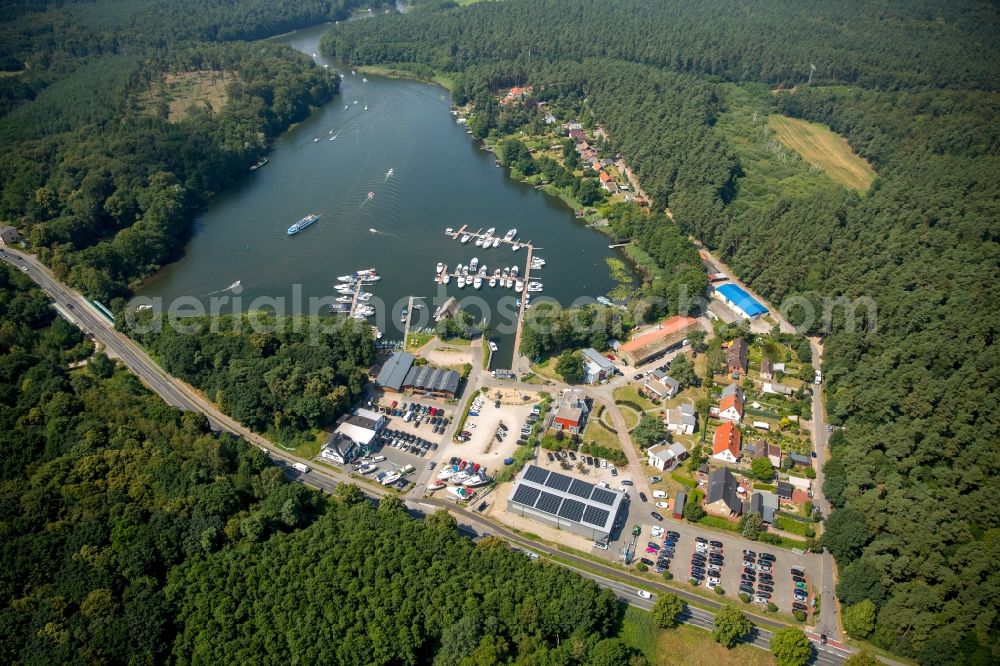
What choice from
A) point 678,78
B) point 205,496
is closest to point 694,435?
point 205,496

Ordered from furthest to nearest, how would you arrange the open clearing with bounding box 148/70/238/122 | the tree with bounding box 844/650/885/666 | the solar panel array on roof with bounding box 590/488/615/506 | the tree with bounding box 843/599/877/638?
the open clearing with bounding box 148/70/238/122 < the solar panel array on roof with bounding box 590/488/615/506 < the tree with bounding box 843/599/877/638 < the tree with bounding box 844/650/885/666

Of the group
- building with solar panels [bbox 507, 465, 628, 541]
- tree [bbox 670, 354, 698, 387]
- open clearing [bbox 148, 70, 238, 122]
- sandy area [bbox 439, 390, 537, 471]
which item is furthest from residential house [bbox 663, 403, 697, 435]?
open clearing [bbox 148, 70, 238, 122]

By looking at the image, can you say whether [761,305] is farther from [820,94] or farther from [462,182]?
[820,94]

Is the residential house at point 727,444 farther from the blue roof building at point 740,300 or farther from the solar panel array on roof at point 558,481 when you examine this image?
the blue roof building at point 740,300

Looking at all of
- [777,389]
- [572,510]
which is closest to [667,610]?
[572,510]

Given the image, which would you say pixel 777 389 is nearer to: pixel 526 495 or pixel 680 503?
pixel 680 503

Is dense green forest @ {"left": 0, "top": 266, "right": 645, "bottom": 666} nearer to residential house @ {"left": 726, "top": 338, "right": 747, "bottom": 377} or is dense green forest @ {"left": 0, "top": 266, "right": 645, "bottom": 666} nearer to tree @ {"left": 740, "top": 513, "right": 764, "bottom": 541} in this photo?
tree @ {"left": 740, "top": 513, "right": 764, "bottom": 541}
